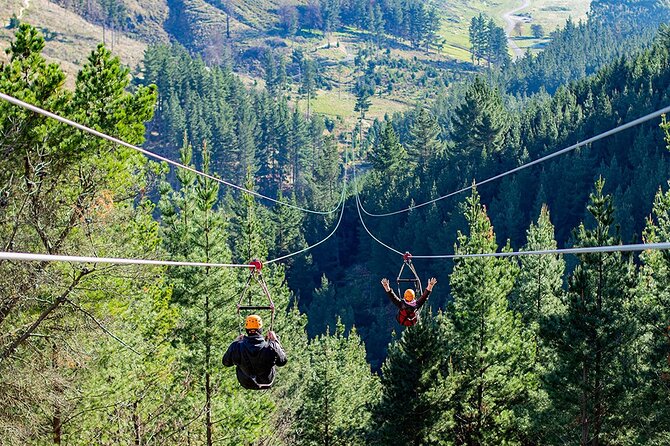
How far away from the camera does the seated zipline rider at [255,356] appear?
1055cm

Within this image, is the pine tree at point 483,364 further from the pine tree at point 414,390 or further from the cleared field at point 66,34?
the cleared field at point 66,34

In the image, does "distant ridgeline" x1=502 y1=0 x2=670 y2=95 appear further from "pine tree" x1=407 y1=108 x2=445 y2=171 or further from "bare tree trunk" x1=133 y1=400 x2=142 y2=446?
"bare tree trunk" x1=133 y1=400 x2=142 y2=446

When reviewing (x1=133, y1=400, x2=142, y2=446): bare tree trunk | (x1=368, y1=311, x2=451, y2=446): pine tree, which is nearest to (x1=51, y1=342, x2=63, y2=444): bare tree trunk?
(x1=133, y1=400, x2=142, y2=446): bare tree trunk

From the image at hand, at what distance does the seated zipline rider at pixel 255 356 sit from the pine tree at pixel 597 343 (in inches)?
597

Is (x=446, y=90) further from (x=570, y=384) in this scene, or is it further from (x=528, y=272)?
(x=570, y=384)

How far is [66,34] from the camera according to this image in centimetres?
17600

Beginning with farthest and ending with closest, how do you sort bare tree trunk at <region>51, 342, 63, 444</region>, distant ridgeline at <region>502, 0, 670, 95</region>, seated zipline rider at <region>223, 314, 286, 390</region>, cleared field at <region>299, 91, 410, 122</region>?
cleared field at <region>299, 91, 410, 122</region> < distant ridgeline at <region>502, 0, 670, 95</region> < bare tree trunk at <region>51, 342, 63, 444</region> < seated zipline rider at <region>223, 314, 286, 390</region>

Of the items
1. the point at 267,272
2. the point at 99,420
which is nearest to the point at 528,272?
the point at 267,272

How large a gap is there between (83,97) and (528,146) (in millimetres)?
68319

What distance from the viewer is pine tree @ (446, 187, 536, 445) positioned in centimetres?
2909

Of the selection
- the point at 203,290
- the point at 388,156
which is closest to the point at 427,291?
the point at 203,290

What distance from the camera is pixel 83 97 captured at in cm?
1655

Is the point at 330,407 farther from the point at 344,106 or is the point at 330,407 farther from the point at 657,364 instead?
the point at 344,106

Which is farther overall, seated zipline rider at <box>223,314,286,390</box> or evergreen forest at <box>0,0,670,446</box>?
evergreen forest at <box>0,0,670,446</box>
